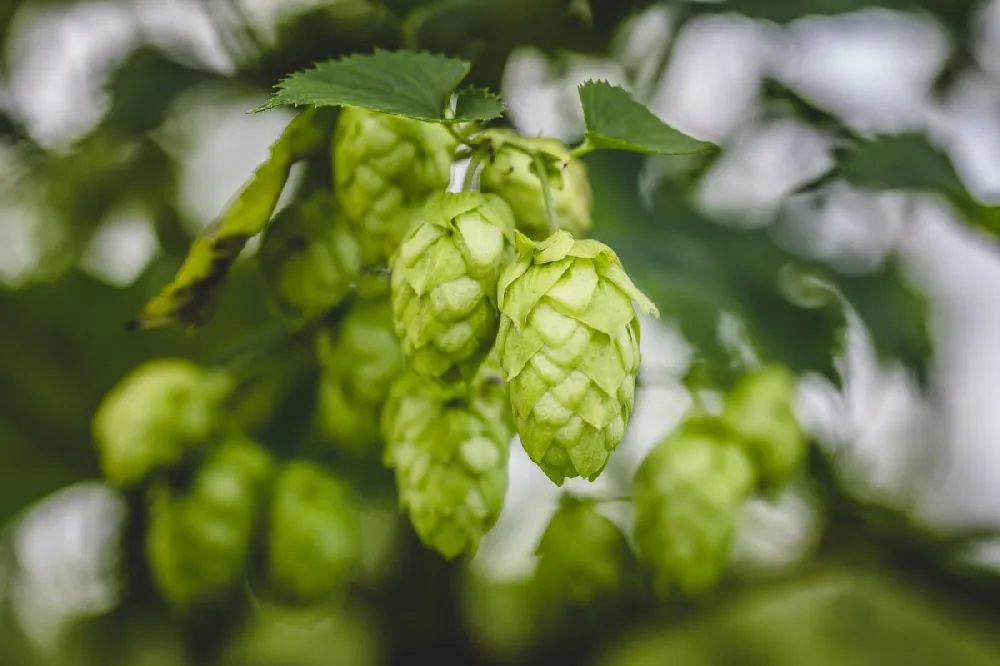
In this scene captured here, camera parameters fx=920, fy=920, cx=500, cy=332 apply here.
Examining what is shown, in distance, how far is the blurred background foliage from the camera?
997mm

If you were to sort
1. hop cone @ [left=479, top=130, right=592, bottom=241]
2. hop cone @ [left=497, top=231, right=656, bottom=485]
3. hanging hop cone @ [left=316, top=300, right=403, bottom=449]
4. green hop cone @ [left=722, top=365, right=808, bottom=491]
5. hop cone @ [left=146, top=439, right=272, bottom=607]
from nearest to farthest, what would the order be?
hop cone @ [left=497, top=231, right=656, bottom=485], hop cone @ [left=479, top=130, right=592, bottom=241], hanging hop cone @ [left=316, top=300, right=403, bottom=449], hop cone @ [left=146, top=439, right=272, bottom=607], green hop cone @ [left=722, top=365, right=808, bottom=491]

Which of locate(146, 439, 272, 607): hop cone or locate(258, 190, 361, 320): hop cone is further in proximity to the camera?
locate(146, 439, 272, 607): hop cone

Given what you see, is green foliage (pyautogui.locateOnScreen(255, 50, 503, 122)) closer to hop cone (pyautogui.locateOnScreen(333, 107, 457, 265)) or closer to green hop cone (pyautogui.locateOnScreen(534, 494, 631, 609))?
hop cone (pyautogui.locateOnScreen(333, 107, 457, 265))

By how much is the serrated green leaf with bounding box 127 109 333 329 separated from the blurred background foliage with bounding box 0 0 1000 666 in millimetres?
248

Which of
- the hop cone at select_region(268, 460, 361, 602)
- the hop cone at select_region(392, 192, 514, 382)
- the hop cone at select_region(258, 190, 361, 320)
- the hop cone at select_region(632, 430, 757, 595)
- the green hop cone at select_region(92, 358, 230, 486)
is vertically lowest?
the hop cone at select_region(632, 430, 757, 595)

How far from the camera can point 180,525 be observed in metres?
0.85

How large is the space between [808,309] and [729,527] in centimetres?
31

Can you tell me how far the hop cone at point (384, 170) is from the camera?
60 centimetres

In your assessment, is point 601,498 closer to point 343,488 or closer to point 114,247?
point 343,488

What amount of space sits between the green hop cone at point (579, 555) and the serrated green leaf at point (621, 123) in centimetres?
45

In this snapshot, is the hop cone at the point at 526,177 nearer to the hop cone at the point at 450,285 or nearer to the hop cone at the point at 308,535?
the hop cone at the point at 450,285

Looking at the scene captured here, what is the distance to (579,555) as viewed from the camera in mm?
916

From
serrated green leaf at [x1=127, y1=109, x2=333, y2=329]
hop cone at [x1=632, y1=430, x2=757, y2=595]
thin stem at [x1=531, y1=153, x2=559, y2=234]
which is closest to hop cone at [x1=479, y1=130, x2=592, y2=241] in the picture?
thin stem at [x1=531, y1=153, x2=559, y2=234]

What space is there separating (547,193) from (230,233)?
21 cm
